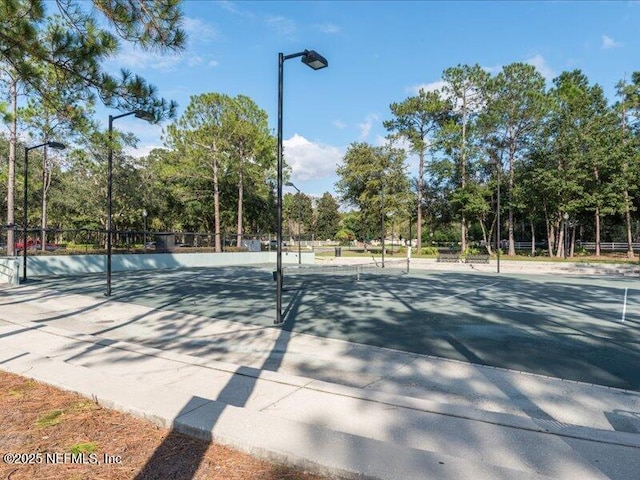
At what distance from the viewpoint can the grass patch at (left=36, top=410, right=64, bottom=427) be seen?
365 cm

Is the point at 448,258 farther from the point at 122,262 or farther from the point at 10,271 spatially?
the point at 10,271

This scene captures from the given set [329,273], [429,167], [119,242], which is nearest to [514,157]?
[429,167]

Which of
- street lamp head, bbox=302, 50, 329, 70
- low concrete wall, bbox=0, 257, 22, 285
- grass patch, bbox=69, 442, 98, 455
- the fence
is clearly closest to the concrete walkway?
grass patch, bbox=69, 442, 98, 455

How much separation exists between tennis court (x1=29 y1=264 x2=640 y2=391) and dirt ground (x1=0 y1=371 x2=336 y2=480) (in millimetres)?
4374

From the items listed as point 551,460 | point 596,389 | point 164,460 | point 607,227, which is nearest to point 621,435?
point 551,460

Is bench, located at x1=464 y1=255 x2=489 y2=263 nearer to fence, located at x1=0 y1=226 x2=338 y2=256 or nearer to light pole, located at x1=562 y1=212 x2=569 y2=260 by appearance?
light pole, located at x1=562 y1=212 x2=569 y2=260

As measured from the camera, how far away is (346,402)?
14.4ft

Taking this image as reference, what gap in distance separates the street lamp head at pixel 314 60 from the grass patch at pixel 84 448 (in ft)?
24.7

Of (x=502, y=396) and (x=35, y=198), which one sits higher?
(x=35, y=198)

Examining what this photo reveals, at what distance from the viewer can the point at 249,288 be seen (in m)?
16.1

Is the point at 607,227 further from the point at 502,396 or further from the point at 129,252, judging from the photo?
the point at 502,396

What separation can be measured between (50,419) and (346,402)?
2.73 m

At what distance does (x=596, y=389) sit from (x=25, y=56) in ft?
30.4

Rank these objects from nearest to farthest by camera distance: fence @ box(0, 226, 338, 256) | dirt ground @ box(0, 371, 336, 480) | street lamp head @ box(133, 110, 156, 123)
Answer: dirt ground @ box(0, 371, 336, 480), street lamp head @ box(133, 110, 156, 123), fence @ box(0, 226, 338, 256)
